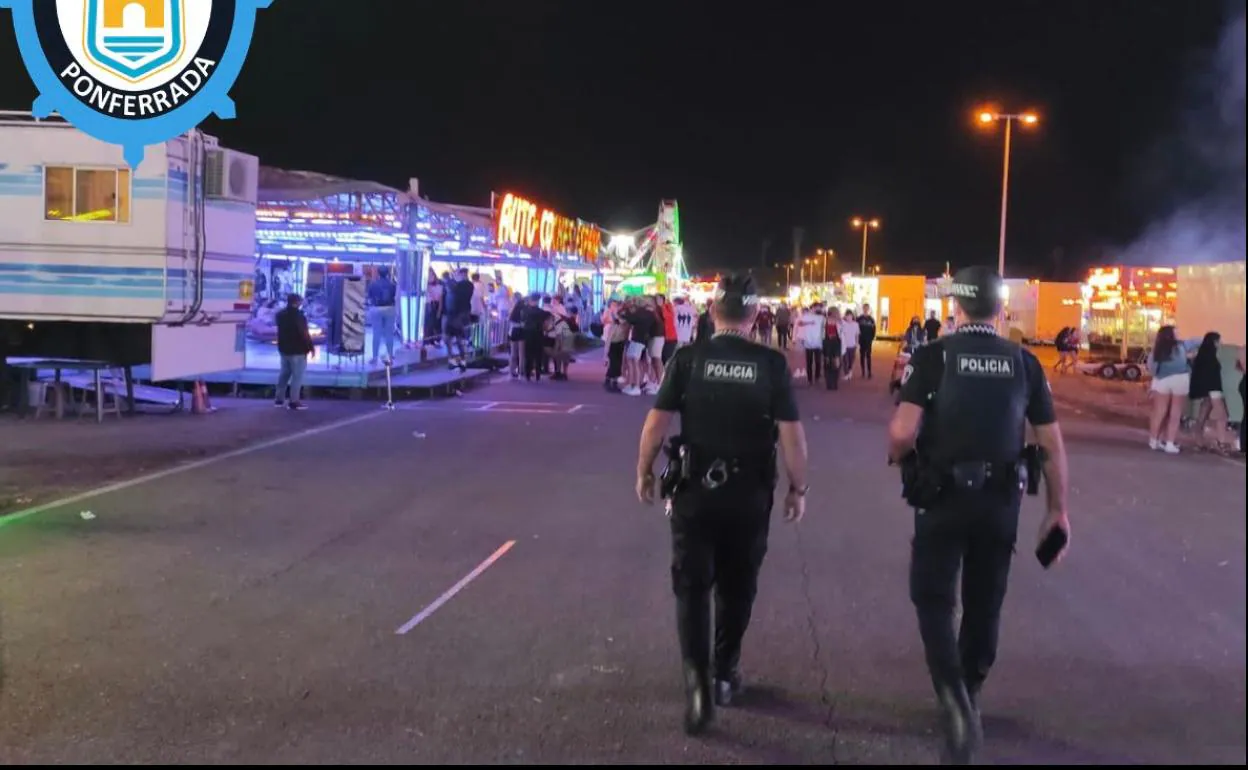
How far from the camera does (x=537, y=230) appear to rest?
27969mm

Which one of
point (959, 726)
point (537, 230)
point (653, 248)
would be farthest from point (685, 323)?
point (653, 248)

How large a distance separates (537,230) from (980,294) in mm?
23894

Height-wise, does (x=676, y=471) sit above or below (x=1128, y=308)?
below

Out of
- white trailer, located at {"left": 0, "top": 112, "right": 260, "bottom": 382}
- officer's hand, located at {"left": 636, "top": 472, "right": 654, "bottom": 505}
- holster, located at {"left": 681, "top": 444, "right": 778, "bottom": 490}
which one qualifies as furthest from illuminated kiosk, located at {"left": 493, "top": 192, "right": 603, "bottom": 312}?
holster, located at {"left": 681, "top": 444, "right": 778, "bottom": 490}

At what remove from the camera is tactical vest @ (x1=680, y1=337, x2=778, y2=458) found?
185 inches

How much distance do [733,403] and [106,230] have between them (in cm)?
924

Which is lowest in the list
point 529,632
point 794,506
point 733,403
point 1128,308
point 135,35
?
point 529,632

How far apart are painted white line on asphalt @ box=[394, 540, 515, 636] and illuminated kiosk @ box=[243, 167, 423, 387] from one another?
8.91m

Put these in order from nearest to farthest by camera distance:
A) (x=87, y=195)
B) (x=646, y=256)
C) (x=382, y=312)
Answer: (x=87, y=195)
(x=382, y=312)
(x=646, y=256)

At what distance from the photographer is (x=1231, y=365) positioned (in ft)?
53.7

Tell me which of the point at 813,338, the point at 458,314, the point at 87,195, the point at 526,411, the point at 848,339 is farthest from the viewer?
the point at 848,339

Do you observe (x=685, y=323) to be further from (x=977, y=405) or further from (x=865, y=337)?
(x=977, y=405)

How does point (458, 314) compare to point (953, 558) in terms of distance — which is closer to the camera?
point (953, 558)

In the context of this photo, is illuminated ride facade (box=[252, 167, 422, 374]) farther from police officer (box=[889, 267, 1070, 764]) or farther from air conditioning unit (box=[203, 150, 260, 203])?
police officer (box=[889, 267, 1070, 764])
